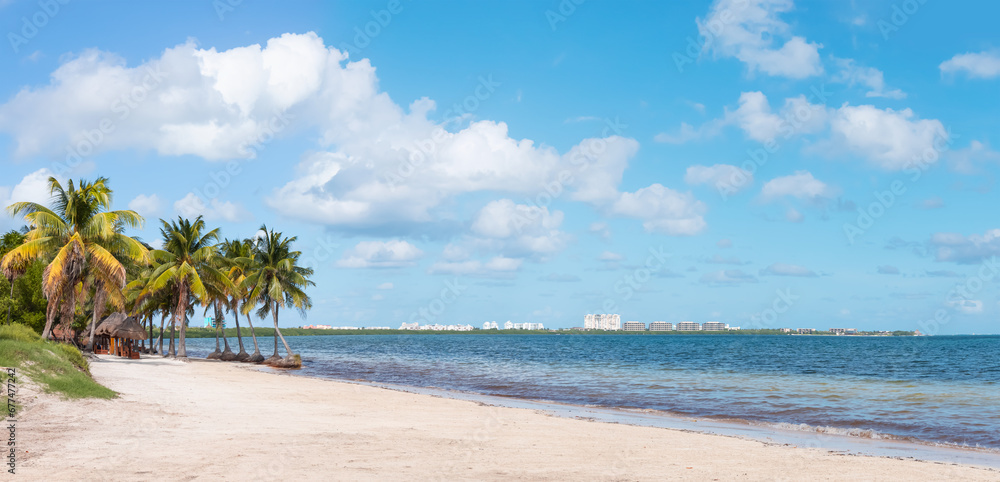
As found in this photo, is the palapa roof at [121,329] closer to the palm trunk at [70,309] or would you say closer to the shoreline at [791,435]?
the palm trunk at [70,309]

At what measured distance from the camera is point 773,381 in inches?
1390

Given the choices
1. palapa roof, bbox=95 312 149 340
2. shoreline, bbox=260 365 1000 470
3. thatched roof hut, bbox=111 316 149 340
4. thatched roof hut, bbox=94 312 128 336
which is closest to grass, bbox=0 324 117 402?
shoreline, bbox=260 365 1000 470

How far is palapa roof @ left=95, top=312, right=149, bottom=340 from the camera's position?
143 ft

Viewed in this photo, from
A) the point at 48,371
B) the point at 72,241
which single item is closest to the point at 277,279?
the point at 72,241

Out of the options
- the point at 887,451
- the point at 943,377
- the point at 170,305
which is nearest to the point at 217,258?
the point at 170,305

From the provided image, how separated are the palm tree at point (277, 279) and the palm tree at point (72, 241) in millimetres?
13229

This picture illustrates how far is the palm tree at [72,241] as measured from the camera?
2958 centimetres

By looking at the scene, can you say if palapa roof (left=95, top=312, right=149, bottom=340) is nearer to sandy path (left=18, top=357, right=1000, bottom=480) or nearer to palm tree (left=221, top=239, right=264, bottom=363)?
palm tree (left=221, top=239, right=264, bottom=363)

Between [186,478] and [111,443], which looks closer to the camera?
[186,478]

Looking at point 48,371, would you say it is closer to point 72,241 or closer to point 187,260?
point 72,241

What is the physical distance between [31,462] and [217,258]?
4130 cm

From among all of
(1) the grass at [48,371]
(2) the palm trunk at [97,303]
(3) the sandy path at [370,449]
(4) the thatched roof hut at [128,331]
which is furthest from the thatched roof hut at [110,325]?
(3) the sandy path at [370,449]

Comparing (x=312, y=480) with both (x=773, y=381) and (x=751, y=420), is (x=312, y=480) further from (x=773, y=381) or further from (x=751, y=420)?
(x=773, y=381)

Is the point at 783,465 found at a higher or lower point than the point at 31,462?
lower
